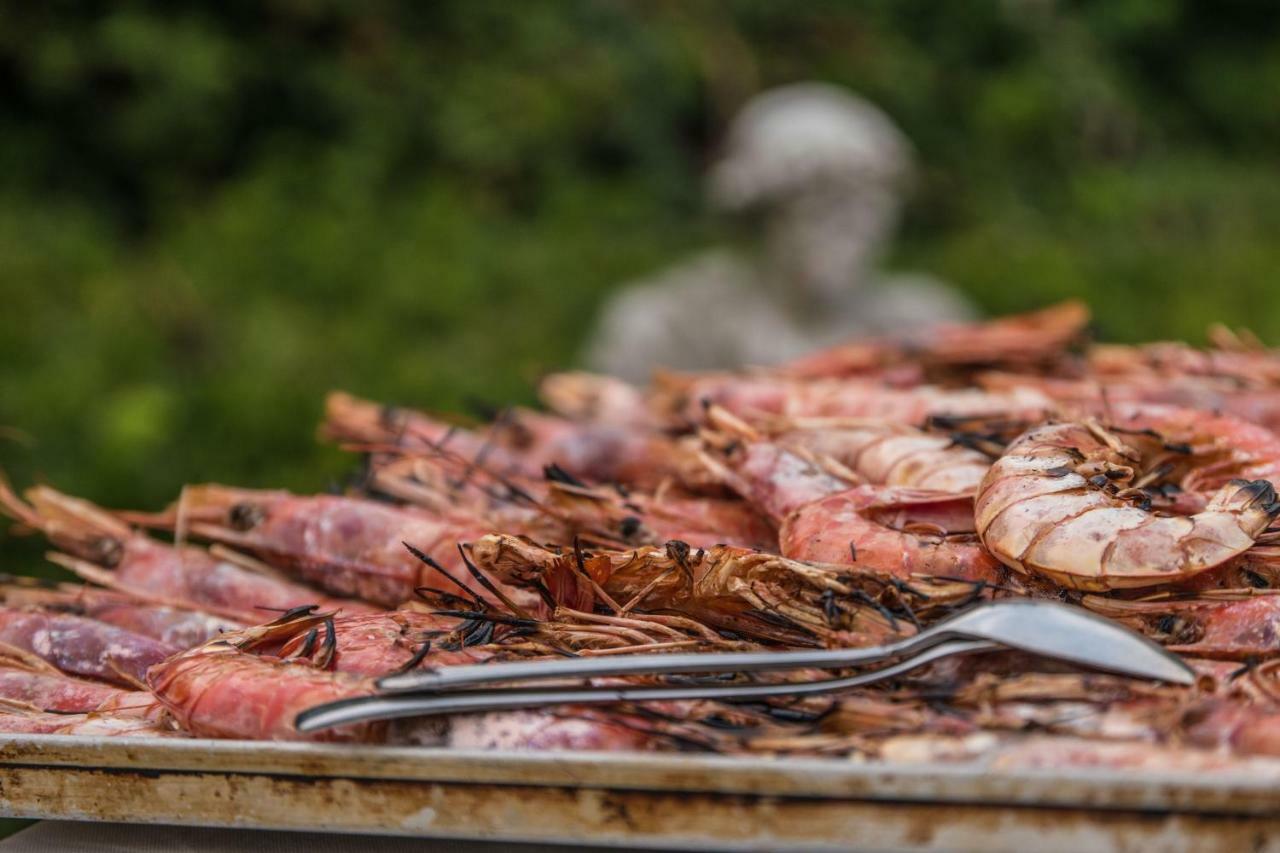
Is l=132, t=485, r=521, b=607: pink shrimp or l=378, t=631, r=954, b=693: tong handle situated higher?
l=132, t=485, r=521, b=607: pink shrimp

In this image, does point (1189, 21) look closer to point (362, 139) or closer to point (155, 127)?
point (362, 139)

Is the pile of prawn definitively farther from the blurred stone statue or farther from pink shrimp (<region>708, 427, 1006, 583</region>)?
the blurred stone statue

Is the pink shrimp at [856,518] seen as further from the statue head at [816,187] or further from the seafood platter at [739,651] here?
the statue head at [816,187]

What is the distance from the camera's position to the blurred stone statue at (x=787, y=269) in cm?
459

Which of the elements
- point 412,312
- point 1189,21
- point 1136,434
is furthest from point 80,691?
point 1189,21

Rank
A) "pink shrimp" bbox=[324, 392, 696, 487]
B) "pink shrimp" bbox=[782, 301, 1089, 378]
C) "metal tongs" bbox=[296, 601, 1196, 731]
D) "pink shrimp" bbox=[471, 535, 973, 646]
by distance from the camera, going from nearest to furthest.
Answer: "metal tongs" bbox=[296, 601, 1196, 731] < "pink shrimp" bbox=[471, 535, 973, 646] < "pink shrimp" bbox=[324, 392, 696, 487] < "pink shrimp" bbox=[782, 301, 1089, 378]

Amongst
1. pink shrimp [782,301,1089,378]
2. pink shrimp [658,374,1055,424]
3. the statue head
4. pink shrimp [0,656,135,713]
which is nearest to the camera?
pink shrimp [0,656,135,713]

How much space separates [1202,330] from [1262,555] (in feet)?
15.1

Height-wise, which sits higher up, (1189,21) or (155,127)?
(1189,21)

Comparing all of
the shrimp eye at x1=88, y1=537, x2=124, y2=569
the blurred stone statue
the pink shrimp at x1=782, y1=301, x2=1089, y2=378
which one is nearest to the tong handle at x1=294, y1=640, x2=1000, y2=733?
the shrimp eye at x1=88, y1=537, x2=124, y2=569

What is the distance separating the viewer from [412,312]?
19.0ft

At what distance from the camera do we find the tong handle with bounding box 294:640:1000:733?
1.12 meters

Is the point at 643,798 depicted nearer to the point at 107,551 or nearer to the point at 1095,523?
the point at 1095,523

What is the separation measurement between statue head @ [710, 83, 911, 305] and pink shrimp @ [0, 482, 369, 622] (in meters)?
3.11
